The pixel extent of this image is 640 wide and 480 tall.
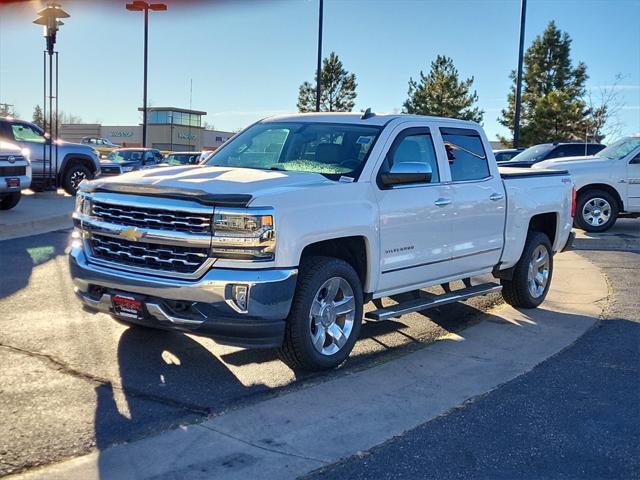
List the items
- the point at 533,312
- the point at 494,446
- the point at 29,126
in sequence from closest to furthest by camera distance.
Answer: the point at 494,446, the point at 533,312, the point at 29,126

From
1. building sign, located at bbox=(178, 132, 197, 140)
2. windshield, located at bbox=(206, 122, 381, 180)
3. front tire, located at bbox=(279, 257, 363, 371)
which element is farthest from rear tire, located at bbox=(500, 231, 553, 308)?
building sign, located at bbox=(178, 132, 197, 140)

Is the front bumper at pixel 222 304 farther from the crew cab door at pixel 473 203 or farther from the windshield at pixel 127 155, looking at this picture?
the windshield at pixel 127 155

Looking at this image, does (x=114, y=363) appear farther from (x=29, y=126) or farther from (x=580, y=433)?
(x=29, y=126)

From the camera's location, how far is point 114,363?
5.15 m

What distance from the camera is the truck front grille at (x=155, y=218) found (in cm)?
452

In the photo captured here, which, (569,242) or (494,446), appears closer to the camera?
(494,446)

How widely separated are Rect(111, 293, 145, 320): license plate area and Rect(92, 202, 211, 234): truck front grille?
0.50m

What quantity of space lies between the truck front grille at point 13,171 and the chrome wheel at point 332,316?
9.58 meters

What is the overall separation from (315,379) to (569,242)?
467cm

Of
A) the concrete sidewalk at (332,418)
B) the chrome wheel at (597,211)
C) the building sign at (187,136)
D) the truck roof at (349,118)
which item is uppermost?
the building sign at (187,136)

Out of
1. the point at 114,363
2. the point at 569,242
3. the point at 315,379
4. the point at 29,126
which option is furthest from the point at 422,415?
the point at 29,126

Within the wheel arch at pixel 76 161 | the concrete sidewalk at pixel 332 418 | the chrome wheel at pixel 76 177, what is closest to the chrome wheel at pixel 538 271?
the concrete sidewalk at pixel 332 418

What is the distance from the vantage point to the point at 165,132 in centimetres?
7688

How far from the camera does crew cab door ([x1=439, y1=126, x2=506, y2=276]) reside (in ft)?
20.8
